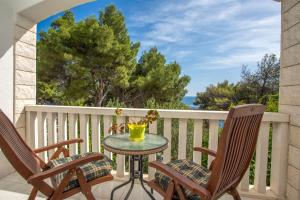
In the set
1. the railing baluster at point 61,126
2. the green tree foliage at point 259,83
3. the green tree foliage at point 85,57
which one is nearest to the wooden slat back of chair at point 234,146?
the railing baluster at point 61,126

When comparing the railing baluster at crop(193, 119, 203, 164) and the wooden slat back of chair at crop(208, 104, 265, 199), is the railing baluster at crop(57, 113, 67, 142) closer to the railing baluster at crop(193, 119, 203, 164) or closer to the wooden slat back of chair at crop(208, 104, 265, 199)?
the railing baluster at crop(193, 119, 203, 164)

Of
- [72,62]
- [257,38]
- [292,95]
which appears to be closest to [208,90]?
[257,38]

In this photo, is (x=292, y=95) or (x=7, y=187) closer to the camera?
(x=292, y=95)

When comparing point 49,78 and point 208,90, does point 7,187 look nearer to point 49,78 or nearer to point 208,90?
point 49,78

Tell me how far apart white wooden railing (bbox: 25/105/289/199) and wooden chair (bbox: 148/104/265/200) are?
81 cm

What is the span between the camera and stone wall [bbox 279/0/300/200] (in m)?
1.99

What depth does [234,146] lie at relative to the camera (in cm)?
133

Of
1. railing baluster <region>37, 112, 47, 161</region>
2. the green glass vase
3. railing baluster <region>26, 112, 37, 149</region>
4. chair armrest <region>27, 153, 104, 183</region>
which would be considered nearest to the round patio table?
the green glass vase

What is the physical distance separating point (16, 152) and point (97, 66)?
10461mm

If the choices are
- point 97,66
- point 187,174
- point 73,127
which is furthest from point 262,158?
point 97,66

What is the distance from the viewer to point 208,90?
16.1 metres

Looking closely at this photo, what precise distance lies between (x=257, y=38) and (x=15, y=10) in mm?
20929

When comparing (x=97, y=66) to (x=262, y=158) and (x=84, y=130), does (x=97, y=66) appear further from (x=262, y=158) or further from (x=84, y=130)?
(x=262, y=158)

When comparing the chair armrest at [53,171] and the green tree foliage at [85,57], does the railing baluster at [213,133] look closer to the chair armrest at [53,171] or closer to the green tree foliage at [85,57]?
the chair armrest at [53,171]
